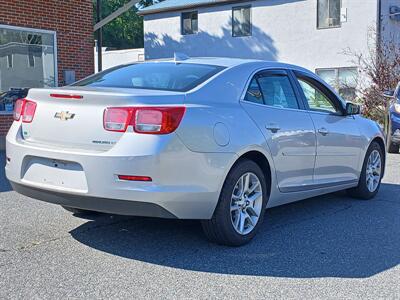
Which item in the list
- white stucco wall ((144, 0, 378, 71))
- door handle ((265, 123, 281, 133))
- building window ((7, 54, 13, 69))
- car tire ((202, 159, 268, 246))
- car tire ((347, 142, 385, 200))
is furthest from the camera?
white stucco wall ((144, 0, 378, 71))

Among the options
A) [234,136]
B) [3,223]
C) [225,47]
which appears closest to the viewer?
[234,136]

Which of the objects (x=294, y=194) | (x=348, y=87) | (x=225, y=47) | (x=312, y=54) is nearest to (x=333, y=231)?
(x=294, y=194)

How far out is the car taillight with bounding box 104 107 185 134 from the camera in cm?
393

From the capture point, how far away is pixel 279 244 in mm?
4723

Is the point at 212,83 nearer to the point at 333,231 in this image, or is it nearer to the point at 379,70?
the point at 333,231

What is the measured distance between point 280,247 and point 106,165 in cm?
170

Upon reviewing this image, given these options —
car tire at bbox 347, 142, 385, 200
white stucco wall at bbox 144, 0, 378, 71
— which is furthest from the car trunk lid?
white stucco wall at bbox 144, 0, 378, 71

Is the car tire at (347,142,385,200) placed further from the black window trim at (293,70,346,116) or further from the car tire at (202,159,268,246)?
the car tire at (202,159,268,246)

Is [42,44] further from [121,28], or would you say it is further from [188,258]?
[121,28]

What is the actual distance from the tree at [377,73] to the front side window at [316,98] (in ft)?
29.1

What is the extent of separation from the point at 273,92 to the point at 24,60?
7590mm

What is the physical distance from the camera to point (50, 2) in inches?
454

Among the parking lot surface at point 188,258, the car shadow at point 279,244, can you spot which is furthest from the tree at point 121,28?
the car shadow at point 279,244

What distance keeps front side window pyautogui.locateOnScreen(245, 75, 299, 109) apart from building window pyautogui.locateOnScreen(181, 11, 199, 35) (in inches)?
761
